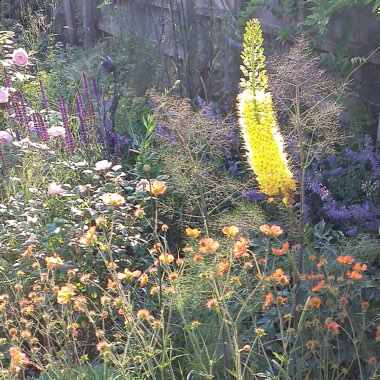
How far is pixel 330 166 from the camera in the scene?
423cm

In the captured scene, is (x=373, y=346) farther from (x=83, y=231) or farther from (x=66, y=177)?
(x=66, y=177)

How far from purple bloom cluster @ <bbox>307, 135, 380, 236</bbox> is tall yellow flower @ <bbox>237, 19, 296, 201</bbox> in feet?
4.42

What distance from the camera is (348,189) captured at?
13.2 ft

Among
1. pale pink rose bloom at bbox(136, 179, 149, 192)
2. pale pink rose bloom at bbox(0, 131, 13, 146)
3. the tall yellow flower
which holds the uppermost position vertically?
the tall yellow flower

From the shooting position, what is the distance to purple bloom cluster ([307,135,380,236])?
→ 146 inches

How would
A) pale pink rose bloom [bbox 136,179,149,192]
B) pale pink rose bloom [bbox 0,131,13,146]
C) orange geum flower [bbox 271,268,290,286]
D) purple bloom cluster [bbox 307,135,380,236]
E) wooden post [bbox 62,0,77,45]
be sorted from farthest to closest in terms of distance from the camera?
wooden post [bbox 62,0,77,45]
pale pink rose bloom [bbox 0,131,13,146]
purple bloom cluster [bbox 307,135,380,236]
pale pink rose bloom [bbox 136,179,149,192]
orange geum flower [bbox 271,268,290,286]

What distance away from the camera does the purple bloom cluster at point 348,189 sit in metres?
3.72

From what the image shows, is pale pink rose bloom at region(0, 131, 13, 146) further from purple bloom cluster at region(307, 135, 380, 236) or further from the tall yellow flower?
the tall yellow flower

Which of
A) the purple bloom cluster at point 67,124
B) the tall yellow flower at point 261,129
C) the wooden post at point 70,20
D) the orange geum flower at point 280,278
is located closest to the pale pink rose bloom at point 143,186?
the purple bloom cluster at point 67,124

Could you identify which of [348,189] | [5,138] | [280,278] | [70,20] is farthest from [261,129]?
[70,20]

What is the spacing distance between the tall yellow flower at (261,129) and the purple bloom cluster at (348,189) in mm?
1348

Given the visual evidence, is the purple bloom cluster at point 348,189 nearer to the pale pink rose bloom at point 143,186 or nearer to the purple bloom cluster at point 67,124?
the pale pink rose bloom at point 143,186

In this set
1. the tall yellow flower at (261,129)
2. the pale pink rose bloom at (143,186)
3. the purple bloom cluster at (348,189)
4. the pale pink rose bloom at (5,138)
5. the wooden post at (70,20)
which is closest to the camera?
the tall yellow flower at (261,129)

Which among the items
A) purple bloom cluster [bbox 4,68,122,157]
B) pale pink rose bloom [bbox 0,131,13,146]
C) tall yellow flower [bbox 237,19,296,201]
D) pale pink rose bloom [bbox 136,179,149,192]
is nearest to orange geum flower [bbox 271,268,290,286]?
tall yellow flower [bbox 237,19,296,201]
